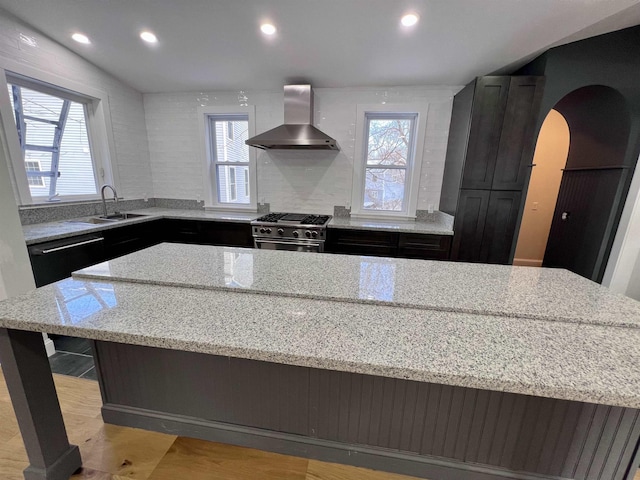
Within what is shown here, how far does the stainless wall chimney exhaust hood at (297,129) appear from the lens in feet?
9.51

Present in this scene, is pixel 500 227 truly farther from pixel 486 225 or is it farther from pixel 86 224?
pixel 86 224

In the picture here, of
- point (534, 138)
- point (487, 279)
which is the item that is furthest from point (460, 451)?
point (534, 138)

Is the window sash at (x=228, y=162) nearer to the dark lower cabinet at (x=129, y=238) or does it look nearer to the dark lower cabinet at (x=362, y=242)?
the dark lower cabinet at (x=129, y=238)

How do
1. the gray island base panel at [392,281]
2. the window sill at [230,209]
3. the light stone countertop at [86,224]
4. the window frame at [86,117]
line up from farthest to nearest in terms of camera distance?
the window sill at [230,209] < the window frame at [86,117] < the light stone countertop at [86,224] < the gray island base panel at [392,281]

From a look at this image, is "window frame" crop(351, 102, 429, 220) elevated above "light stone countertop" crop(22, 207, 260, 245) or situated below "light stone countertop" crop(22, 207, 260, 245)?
above

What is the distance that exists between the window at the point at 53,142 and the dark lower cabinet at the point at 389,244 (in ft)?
9.38

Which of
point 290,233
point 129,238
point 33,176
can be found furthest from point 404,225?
point 33,176

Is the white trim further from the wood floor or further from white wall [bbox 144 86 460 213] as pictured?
the wood floor

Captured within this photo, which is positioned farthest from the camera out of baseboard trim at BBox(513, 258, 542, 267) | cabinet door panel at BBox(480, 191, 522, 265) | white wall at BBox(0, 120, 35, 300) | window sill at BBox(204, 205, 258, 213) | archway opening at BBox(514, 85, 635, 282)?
baseboard trim at BBox(513, 258, 542, 267)

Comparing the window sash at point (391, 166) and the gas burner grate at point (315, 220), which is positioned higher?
the window sash at point (391, 166)

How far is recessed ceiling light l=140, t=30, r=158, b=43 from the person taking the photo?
8.14 ft

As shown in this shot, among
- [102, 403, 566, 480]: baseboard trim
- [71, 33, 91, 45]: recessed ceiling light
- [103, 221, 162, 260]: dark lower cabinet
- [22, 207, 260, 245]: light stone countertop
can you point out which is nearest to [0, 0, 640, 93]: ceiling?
[71, 33, 91, 45]: recessed ceiling light

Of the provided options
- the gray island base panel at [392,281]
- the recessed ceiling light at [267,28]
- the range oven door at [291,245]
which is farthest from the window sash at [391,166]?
the gray island base panel at [392,281]

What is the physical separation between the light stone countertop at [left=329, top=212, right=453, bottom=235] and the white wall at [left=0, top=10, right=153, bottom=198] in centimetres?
270
